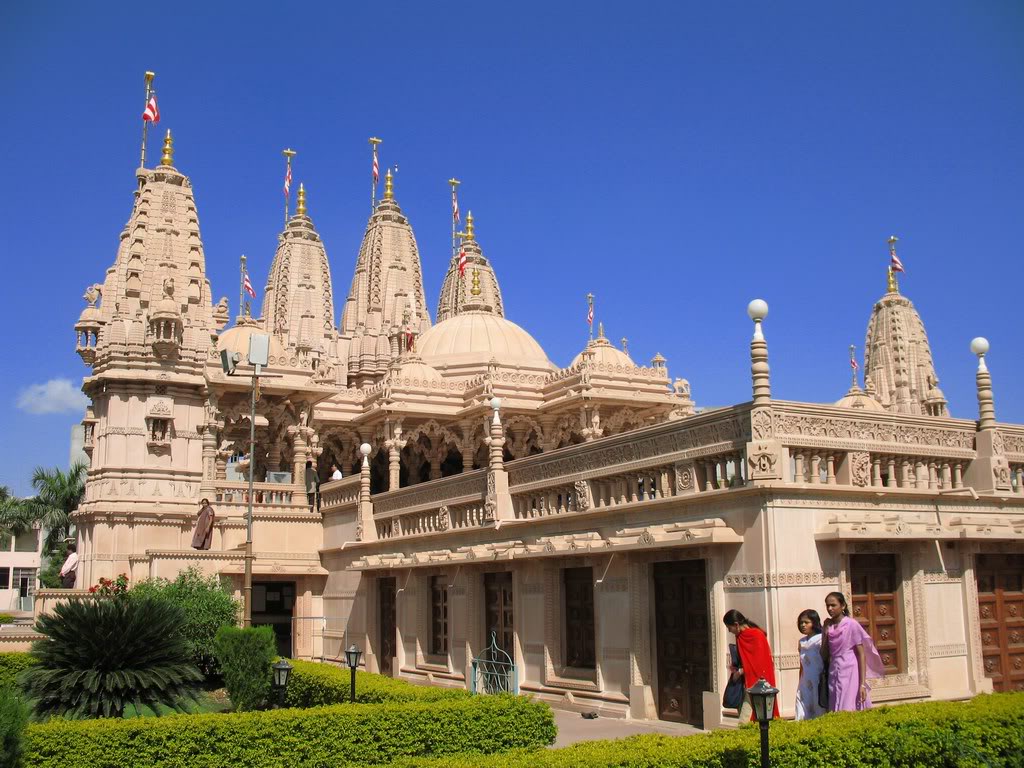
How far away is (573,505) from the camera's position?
1877 centimetres

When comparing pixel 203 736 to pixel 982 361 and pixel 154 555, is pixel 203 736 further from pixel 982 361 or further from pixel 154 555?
pixel 154 555

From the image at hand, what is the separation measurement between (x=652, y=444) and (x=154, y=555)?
1749cm

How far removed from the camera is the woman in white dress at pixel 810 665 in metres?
11.2

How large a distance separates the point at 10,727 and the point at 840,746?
25.7ft

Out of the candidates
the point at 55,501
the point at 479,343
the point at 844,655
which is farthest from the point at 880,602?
the point at 55,501

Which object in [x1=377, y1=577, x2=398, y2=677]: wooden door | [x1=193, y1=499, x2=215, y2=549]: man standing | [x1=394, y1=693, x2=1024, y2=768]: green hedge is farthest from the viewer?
[x1=193, y1=499, x2=215, y2=549]: man standing

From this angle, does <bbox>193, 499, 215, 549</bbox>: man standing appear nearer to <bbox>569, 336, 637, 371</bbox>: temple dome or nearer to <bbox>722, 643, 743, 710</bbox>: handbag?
<bbox>569, 336, 637, 371</bbox>: temple dome

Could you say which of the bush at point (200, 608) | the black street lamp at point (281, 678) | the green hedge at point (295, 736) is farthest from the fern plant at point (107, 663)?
the bush at point (200, 608)

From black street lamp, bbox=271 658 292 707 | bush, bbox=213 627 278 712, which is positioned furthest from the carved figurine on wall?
black street lamp, bbox=271 658 292 707

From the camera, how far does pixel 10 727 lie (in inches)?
393

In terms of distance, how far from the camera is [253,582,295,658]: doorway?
31.2 meters

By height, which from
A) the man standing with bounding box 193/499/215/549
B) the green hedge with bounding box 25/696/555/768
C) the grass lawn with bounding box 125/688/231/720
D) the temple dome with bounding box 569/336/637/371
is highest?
the temple dome with bounding box 569/336/637/371

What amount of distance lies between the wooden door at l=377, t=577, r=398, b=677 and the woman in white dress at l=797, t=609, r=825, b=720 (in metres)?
16.0

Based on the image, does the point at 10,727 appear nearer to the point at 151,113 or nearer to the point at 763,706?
the point at 763,706
